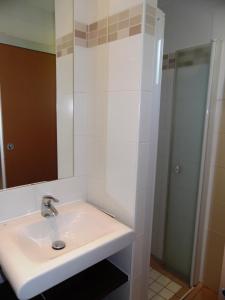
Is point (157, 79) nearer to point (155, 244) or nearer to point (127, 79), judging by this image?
point (127, 79)

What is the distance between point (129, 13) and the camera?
1.08 m

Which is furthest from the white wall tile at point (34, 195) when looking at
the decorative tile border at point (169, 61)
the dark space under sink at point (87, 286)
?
the decorative tile border at point (169, 61)

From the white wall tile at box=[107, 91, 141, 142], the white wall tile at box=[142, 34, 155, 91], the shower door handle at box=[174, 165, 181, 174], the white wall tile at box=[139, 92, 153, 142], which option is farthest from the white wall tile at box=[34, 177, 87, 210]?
the shower door handle at box=[174, 165, 181, 174]

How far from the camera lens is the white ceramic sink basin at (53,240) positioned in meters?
0.81

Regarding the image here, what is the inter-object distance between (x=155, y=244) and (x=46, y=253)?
1347mm

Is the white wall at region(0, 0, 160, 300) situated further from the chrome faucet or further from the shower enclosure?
the shower enclosure

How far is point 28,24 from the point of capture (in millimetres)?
1201

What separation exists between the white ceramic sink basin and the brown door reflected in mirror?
0.78 feet

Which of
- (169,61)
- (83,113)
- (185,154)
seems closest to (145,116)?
(83,113)

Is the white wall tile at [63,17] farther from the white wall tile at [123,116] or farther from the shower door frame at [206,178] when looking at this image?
the shower door frame at [206,178]

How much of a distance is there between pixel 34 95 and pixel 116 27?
549 mm

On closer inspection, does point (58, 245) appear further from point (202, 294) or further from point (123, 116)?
point (202, 294)

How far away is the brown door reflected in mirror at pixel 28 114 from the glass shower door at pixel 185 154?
1.00 meters

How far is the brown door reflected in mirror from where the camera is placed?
117cm
